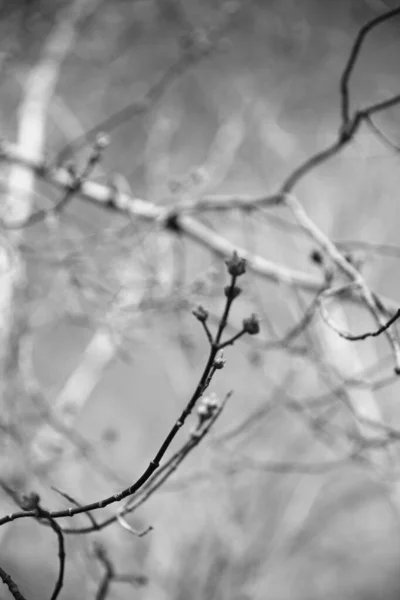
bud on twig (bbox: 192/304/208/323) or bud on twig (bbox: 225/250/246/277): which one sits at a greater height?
bud on twig (bbox: 225/250/246/277)

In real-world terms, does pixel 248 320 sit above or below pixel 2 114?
below

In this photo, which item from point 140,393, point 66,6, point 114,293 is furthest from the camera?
point 140,393

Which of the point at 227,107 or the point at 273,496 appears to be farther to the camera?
the point at 273,496

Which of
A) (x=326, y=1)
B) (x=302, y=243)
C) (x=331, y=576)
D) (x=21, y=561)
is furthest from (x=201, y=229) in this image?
(x=331, y=576)

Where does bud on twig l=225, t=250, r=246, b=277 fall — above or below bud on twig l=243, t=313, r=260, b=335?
above

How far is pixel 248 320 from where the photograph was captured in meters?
0.94

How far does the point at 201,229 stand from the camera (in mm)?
2359

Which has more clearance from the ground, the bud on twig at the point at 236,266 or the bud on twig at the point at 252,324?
the bud on twig at the point at 236,266

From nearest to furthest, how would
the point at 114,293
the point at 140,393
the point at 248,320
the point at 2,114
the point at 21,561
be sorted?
the point at 248,320, the point at 114,293, the point at 2,114, the point at 21,561, the point at 140,393

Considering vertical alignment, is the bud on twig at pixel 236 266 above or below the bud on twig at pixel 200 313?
above

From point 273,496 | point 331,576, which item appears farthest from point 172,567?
point 331,576

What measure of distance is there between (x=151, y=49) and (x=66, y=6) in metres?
1.09

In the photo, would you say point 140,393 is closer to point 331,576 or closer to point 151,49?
point 331,576

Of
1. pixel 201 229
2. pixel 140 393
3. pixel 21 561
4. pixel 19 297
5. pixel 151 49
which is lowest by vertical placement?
pixel 21 561
